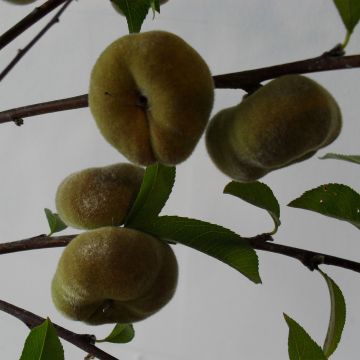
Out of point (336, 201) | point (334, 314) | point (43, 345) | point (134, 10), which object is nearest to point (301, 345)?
point (334, 314)

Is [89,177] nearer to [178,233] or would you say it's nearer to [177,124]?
[178,233]

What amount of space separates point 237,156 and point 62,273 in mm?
203

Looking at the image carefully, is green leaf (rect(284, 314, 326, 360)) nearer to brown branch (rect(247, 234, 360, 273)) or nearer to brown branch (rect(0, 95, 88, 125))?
brown branch (rect(247, 234, 360, 273))

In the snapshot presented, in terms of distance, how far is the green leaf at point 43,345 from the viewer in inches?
22.3

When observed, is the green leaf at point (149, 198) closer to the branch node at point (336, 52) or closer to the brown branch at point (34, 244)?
the brown branch at point (34, 244)

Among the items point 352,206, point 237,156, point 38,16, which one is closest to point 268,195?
point 352,206

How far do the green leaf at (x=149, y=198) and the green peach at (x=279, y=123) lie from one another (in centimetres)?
12

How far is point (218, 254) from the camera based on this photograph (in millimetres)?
625

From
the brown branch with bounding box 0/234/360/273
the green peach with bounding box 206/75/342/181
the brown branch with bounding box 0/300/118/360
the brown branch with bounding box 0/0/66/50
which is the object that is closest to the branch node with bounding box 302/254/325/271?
the brown branch with bounding box 0/234/360/273

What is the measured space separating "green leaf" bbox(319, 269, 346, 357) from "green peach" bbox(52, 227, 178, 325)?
0.20m

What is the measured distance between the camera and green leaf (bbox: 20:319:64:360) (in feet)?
1.86

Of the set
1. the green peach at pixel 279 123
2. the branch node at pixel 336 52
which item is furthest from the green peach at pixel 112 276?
the branch node at pixel 336 52

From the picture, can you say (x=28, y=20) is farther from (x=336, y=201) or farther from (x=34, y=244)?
(x=336, y=201)

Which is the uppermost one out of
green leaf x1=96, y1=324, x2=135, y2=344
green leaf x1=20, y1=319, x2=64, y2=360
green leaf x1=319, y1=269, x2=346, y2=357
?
green leaf x1=20, y1=319, x2=64, y2=360
